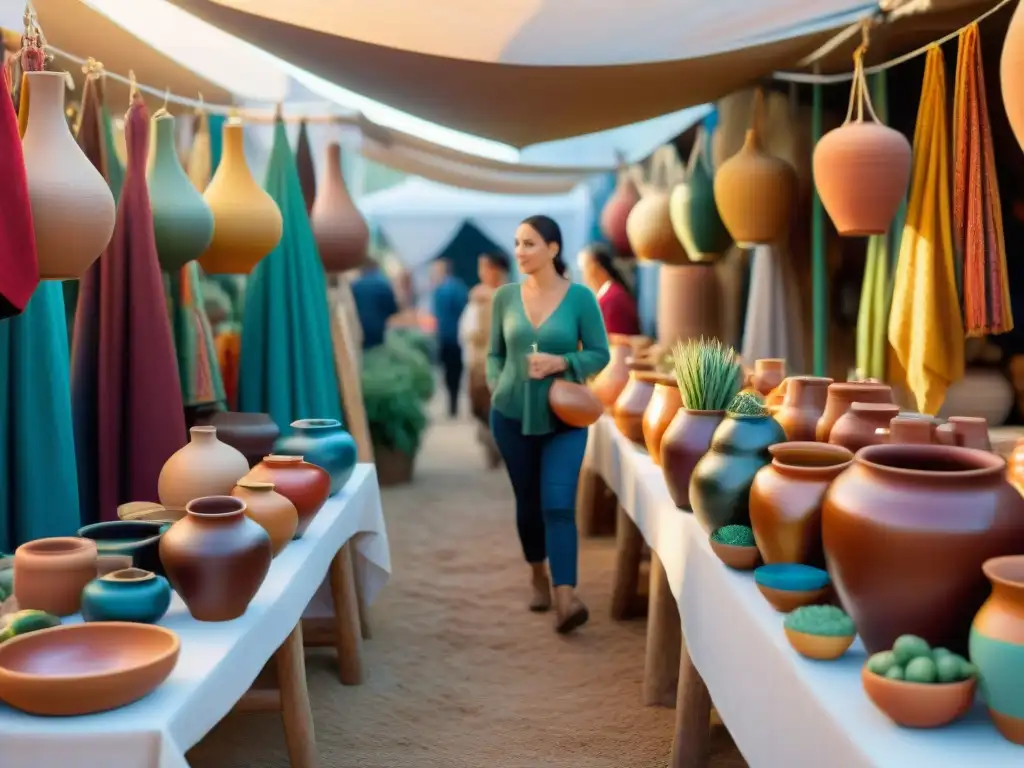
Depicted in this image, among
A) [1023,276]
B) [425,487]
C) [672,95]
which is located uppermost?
[672,95]

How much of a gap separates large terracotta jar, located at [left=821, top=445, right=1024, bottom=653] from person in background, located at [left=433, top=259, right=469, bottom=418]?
7.61m

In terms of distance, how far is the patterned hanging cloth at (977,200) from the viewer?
8.72 ft

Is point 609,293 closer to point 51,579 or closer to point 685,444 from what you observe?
point 685,444

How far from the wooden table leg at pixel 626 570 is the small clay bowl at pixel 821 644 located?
6.72ft

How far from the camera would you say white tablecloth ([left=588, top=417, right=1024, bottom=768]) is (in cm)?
126

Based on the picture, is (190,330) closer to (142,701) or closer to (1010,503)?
(142,701)

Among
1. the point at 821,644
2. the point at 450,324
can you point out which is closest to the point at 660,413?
the point at 821,644

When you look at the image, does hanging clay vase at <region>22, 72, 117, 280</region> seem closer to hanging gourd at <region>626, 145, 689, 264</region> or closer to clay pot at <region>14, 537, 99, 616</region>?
clay pot at <region>14, 537, 99, 616</region>

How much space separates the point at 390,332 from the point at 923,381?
16.9ft

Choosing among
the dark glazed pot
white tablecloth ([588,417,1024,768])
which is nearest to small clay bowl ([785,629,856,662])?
white tablecloth ([588,417,1024,768])

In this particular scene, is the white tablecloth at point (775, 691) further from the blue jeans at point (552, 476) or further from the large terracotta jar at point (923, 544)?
the blue jeans at point (552, 476)


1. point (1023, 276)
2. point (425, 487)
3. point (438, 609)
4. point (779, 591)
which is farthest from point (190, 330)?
point (425, 487)

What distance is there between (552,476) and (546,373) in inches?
13.3

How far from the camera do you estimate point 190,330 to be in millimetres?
2855
